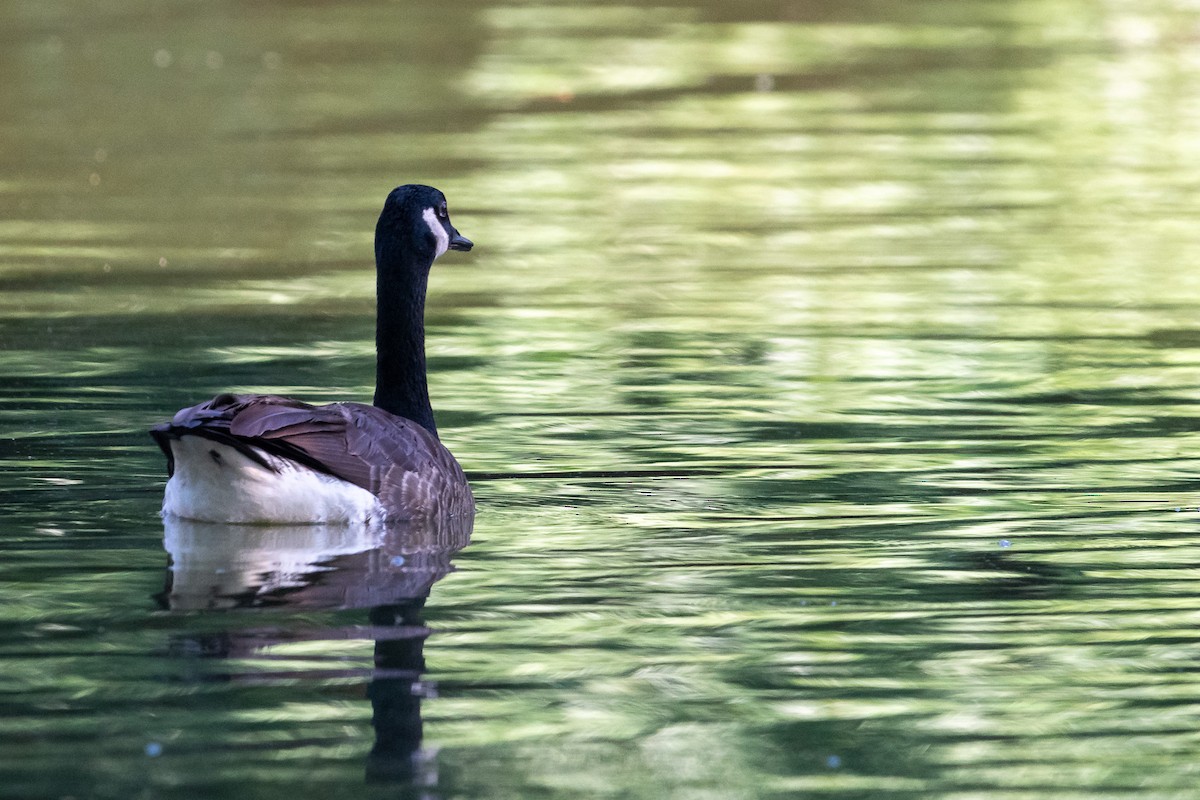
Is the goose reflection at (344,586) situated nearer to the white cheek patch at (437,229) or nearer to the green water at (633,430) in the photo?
the green water at (633,430)

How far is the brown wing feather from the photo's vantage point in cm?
813

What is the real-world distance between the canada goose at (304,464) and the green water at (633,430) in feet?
0.40

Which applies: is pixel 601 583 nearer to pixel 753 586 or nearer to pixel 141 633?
pixel 753 586

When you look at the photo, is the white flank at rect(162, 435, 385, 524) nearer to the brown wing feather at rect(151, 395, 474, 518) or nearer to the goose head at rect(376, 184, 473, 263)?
the brown wing feather at rect(151, 395, 474, 518)

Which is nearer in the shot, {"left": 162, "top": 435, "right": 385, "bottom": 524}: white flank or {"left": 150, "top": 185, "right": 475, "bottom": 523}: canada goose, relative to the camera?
{"left": 150, "top": 185, "right": 475, "bottom": 523}: canada goose

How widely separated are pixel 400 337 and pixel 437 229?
0.52m

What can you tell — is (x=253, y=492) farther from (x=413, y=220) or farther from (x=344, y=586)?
(x=413, y=220)

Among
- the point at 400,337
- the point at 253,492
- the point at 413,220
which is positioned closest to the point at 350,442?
the point at 253,492

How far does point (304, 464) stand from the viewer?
28.2 ft

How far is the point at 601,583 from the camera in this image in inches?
317

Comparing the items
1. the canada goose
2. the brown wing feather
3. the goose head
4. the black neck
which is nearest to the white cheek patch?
the goose head

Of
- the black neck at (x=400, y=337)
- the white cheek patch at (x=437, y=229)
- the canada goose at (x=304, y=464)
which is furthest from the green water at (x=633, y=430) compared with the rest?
the white cheek patch at (x=437, y=229)

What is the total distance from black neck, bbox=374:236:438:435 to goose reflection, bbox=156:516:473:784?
0.87 m

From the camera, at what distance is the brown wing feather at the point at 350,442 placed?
813 cm
